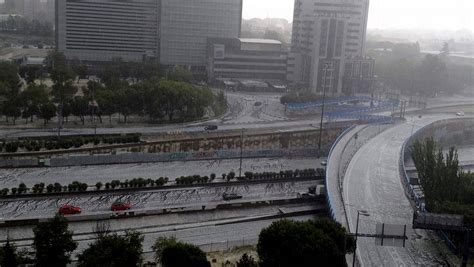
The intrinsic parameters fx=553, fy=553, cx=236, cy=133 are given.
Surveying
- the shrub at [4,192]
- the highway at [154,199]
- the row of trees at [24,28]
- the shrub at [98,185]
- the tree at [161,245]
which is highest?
the row of trees at [24,28]

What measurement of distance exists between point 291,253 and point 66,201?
23.5ft

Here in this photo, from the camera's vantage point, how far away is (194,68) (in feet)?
142

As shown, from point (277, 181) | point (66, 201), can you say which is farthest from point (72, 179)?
point (277, 181)

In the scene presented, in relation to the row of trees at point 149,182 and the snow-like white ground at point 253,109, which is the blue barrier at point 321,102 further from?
the row of trees at point 149,182

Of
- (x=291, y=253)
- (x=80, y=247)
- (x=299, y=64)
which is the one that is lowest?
(x=80, y=247)

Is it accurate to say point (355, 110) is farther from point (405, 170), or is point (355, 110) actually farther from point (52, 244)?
point (52, 244)

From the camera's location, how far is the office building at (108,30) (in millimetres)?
42656

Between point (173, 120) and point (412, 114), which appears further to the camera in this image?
point (412, 114)

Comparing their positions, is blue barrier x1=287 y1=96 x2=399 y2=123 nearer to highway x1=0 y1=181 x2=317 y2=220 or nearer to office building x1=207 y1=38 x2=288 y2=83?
office building x1=207 y1=38 x2=288 y2=83

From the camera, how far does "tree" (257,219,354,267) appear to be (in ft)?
33.6

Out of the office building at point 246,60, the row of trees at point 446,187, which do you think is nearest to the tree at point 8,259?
the row of trees at point 446,187

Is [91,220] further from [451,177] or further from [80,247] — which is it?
[451,177]

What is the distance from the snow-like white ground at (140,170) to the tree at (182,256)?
725cm

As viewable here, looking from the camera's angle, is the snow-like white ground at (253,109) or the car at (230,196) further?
the snow-like white ground at (253,109)
